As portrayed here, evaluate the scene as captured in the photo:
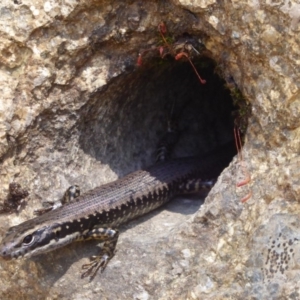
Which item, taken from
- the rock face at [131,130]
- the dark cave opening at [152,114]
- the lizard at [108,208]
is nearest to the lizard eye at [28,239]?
the lizard at [108,208]

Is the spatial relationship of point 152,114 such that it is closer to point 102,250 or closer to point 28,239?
point 102,250

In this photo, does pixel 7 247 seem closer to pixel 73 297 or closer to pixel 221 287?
pixel 73 297

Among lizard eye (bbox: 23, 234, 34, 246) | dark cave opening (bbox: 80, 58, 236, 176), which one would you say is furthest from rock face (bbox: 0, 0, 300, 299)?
lizard eye (bbox: 23, 234, 34, 246)

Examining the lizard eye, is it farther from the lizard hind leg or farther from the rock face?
the lizard hind leg

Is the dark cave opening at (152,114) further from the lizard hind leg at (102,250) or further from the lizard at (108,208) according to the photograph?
the lizard hind leg at (102,250)

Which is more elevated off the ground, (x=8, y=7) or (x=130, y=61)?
(x=8, y=7)

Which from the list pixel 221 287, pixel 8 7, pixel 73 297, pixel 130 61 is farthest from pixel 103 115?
pixel 221 287
